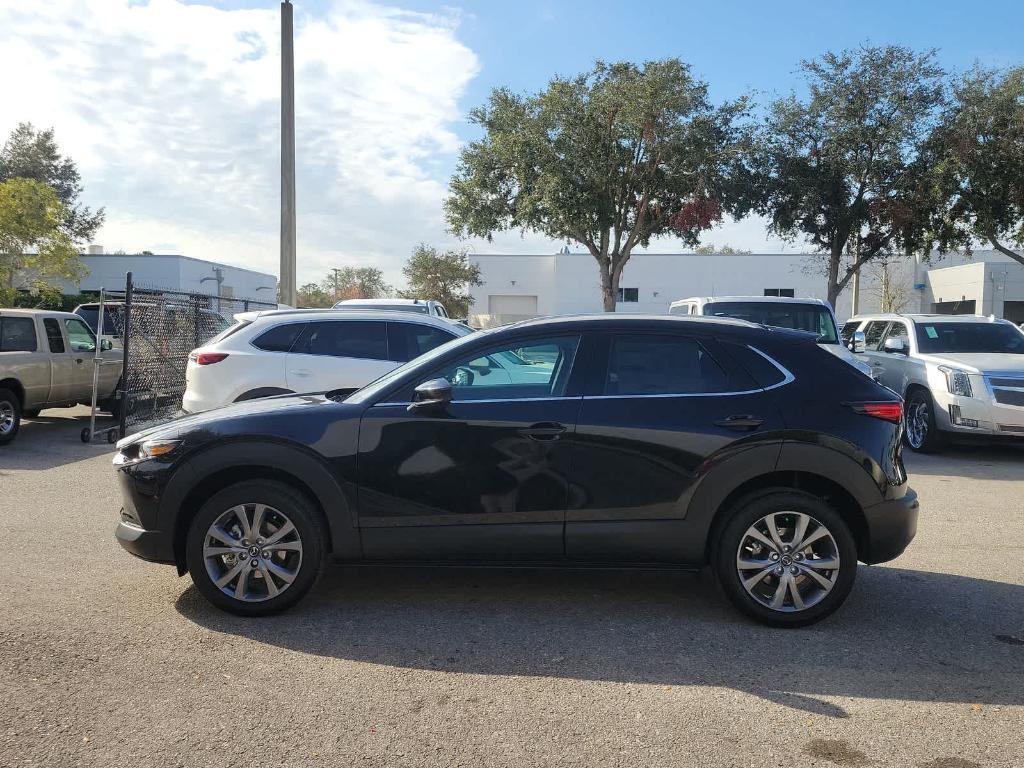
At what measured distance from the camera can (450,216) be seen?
26781 mm

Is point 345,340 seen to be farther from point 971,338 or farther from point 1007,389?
point 971,338

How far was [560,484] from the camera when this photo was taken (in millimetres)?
4414

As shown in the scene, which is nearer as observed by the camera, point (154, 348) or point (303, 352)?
point (303, 352)

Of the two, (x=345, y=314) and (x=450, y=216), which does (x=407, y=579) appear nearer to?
(x=345, y=314)

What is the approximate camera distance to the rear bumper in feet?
14.6

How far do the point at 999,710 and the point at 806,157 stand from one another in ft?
70.3

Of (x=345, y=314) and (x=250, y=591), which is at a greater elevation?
(x=345, y=314)

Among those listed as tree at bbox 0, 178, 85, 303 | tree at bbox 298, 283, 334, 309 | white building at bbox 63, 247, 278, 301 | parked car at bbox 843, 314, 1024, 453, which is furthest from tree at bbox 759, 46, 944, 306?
tree at bbox 298, 283, 334, 309

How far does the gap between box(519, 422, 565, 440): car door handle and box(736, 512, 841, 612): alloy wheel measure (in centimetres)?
113

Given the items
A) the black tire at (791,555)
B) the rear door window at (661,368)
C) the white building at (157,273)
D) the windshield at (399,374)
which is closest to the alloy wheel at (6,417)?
the windshield at (399,374)

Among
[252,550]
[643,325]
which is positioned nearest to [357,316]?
[252,550]

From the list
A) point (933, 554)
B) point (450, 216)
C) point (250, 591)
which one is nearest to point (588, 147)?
point (450, 216)

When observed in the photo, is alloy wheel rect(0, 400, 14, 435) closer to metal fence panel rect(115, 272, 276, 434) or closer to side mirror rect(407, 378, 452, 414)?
metal fence panel rect(115, 272, 276, 434)

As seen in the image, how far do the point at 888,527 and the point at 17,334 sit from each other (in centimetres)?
1140
